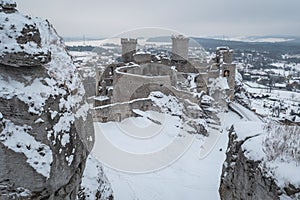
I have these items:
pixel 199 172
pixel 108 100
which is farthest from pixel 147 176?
pixel 108 100

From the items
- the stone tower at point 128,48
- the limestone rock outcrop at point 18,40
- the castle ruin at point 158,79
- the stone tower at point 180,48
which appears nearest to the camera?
the limestone rock outcrop at point 18,40

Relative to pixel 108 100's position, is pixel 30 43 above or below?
above

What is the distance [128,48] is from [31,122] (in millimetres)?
22246

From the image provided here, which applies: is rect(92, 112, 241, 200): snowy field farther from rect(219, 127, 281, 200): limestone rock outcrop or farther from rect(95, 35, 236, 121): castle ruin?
rect(219, 127, 281, 200): limestone rock outcrop

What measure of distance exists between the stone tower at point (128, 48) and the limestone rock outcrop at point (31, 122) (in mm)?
20822

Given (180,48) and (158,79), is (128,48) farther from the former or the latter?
(158,79)

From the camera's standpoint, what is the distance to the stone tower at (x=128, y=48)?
85.0 feet

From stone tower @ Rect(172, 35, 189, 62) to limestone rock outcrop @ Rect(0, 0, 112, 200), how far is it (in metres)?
21.0

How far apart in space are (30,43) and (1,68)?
695 mm

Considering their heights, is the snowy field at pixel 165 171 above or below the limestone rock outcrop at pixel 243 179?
below

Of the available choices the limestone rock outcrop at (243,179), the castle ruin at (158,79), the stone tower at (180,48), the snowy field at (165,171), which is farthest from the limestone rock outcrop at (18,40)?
the stone tower at (180,48)

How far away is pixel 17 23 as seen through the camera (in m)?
4.75

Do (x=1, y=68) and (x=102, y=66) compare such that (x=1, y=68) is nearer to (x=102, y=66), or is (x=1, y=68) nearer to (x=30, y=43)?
(x=30, y=43)

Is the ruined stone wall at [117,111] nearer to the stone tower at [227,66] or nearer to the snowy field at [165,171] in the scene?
the snowy field at [165,171]
